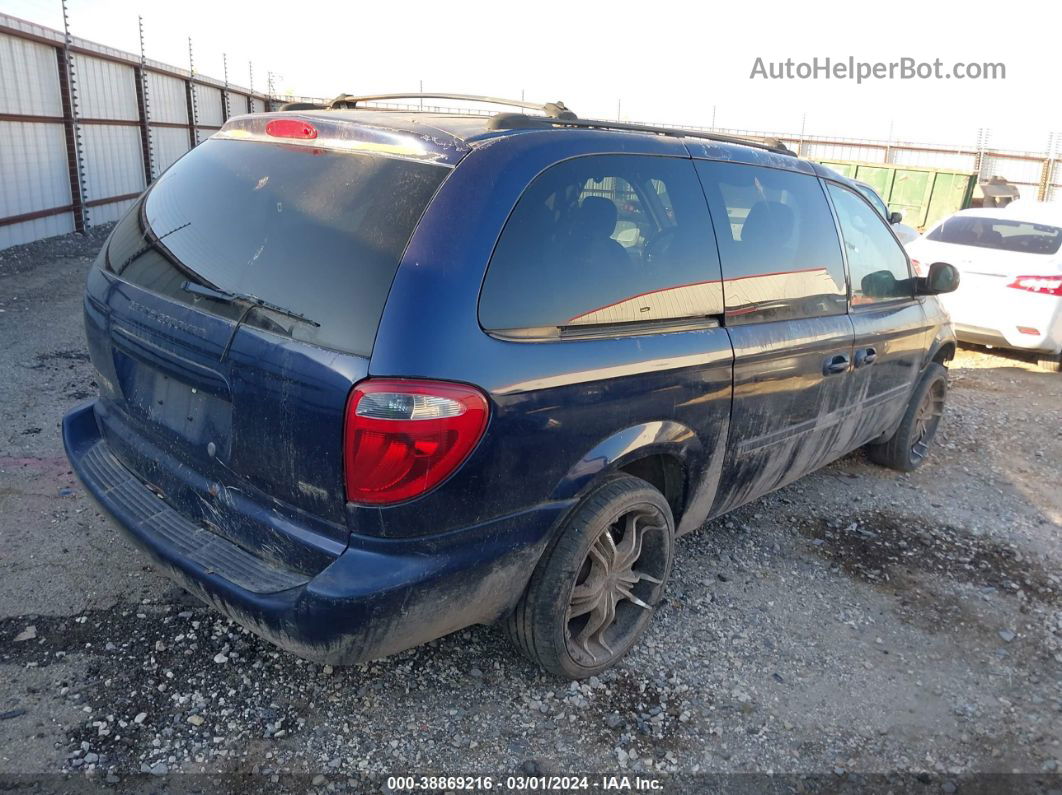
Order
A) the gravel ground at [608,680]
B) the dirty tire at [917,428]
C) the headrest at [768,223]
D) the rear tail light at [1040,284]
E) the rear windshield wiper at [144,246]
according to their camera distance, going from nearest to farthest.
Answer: the gravel ground at [608,680], the rear windshield wiper at [144,246], the headrest at [768,223], the dirty tire at [917,428], the rear tail light at [1040,284]

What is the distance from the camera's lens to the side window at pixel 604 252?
237 centimetres

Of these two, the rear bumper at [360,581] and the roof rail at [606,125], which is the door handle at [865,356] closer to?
the roof rail at [606,125]

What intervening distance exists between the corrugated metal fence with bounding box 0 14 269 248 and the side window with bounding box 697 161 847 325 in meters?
9.82

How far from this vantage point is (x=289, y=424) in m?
Answer: 2.20

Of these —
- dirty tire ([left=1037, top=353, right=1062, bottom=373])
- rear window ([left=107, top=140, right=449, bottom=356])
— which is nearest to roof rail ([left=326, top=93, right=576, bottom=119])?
rear window ([left=107, top=140, right=449, bottom=356])

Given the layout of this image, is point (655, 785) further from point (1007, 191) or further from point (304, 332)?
point (1007, 191)

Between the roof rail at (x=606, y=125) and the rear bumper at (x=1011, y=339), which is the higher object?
the roof rail at (x=606, y=125)

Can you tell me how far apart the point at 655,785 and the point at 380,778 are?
852 millimetres

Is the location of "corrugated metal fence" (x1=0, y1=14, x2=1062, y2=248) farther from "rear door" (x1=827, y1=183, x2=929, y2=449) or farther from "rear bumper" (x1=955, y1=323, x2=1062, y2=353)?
"rear door" (x1=827, y1=183, x2=929, y2=449)

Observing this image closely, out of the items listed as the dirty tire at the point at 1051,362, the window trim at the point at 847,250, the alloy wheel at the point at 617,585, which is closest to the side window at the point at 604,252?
the alloy wheel at the point at 617,585

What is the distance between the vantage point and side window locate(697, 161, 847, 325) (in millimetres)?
3141

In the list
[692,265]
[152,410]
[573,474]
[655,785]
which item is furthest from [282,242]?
[655,785]

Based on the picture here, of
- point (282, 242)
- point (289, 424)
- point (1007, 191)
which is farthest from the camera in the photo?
point (1007, 191)

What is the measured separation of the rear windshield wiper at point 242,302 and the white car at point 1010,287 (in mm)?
6897
